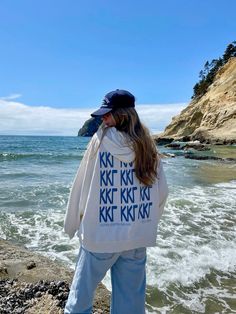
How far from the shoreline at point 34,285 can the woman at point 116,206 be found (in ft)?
3.43

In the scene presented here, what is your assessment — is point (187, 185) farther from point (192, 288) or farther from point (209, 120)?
point (209, 120)

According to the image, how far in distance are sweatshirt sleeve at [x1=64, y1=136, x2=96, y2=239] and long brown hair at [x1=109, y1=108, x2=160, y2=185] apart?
0.24m

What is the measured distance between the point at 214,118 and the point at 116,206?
5546cm

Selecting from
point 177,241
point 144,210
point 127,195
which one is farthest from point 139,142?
point 177,241

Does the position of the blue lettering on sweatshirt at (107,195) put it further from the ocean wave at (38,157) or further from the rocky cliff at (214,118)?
the rocky cliff at (214,118)

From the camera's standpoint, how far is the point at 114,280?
107 inches

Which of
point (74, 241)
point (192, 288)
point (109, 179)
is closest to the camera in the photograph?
point (109, 179)

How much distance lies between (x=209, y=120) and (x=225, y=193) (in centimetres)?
4508

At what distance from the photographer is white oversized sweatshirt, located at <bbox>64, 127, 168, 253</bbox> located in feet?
8.32

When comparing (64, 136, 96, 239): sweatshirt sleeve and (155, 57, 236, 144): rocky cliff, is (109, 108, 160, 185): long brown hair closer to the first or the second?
(64, 136, 96, 239): sweatshirt sleeve

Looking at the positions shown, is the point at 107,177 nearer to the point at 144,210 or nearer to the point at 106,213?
the point at 106,213

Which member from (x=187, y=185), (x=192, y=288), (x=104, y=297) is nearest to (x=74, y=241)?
(x=192, y=288)

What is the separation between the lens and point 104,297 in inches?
158

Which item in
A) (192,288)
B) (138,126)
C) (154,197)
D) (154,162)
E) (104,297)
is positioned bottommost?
(192,288)
